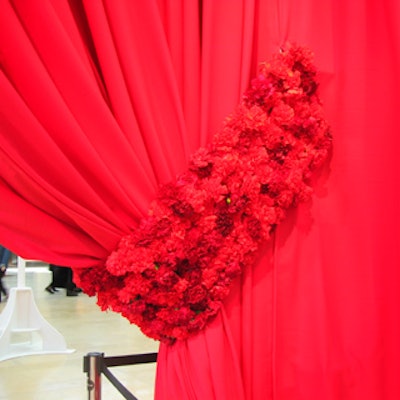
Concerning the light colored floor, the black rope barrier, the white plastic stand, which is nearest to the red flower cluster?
the black rope barrier

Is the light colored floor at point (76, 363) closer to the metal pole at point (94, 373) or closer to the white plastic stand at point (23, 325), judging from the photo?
the white plastic stand at point (23, 325)

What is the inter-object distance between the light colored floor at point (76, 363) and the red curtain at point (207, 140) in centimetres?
198

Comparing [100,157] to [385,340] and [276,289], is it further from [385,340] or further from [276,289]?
[385,340]

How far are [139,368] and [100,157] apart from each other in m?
2.82

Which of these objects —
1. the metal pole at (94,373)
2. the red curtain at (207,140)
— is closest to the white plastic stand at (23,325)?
the metal pole at (94,373)

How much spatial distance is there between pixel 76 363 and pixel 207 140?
300 cm

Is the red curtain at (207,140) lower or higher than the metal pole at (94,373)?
higher

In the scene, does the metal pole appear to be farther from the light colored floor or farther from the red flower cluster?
the light colored floor

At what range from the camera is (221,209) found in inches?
58.4

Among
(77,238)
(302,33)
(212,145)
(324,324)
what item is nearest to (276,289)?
(324,324)

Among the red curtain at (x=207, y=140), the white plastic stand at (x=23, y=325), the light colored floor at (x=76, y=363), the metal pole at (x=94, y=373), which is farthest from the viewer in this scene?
the white plastic stand at (x=23, y=325)

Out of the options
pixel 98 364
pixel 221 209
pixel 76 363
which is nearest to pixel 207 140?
pixel 221 209

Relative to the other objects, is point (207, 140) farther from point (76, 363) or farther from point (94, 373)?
point (76, 363)

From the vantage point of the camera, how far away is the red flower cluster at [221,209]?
4.64 ft
